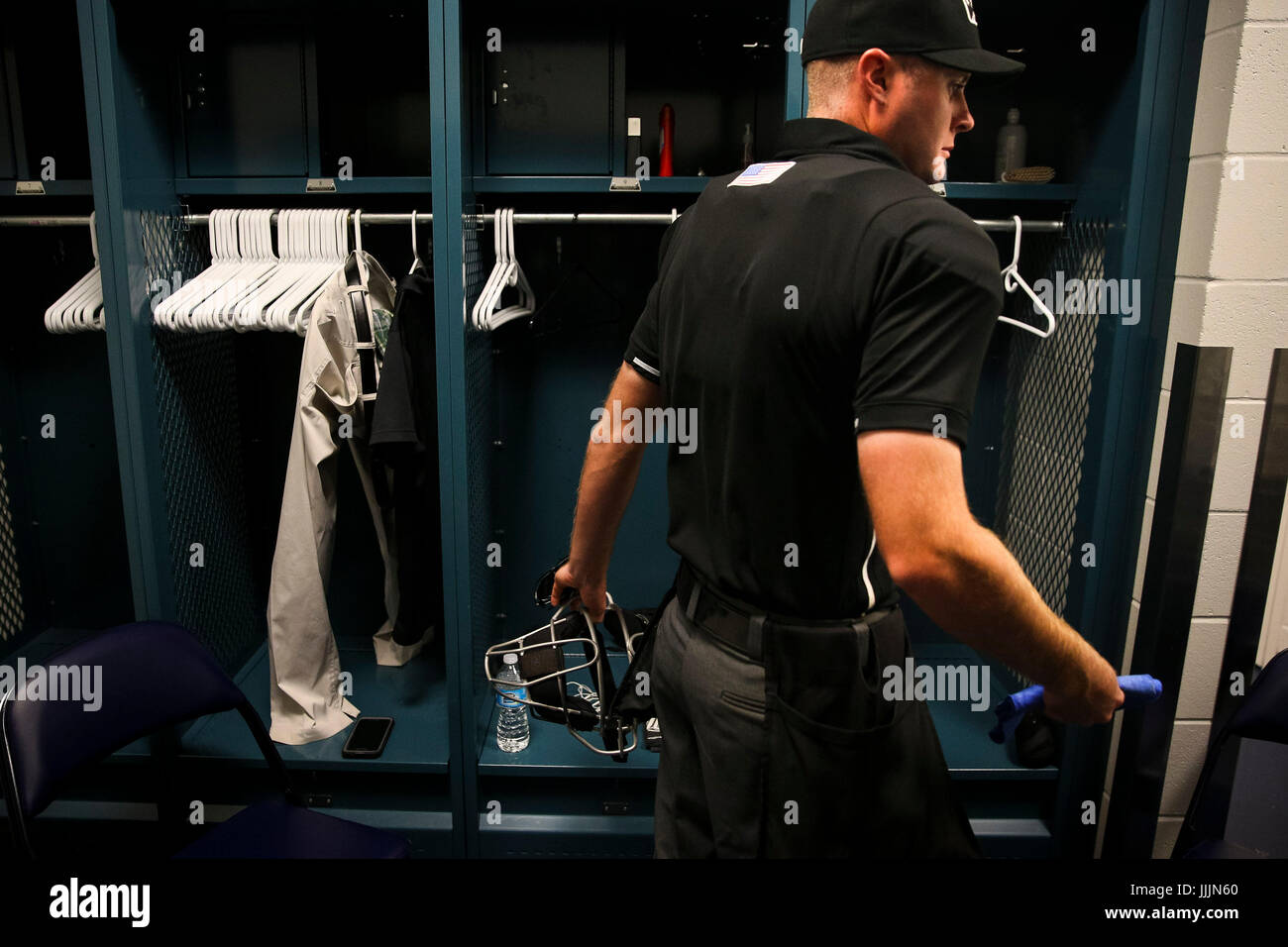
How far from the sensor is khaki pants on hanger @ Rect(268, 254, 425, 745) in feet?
6.48

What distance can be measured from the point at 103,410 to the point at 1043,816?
2744 millimetres

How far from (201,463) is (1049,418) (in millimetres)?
2145

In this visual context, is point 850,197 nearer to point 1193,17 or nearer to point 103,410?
point 1193,17

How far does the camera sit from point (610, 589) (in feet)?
8.36

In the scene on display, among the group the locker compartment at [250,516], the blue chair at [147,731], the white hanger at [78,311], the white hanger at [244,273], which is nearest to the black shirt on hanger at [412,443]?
the locker compartment at [250,516]

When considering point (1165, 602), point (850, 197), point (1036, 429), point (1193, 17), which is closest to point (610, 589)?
point (1036, 429)

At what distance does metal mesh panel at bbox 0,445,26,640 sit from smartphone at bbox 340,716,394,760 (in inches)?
45.2

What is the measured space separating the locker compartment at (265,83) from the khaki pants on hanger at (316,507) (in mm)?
381

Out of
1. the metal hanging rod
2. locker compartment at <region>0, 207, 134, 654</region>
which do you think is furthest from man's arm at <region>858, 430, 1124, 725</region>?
locker compartment at <region>0, 207, 134, 654</region>

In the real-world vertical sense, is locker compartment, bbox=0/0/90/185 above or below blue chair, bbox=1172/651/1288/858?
above

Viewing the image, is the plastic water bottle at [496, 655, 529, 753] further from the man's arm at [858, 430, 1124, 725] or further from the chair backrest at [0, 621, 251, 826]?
the man's arm at [858, 430, 1124, 725]

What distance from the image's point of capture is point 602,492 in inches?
58.0

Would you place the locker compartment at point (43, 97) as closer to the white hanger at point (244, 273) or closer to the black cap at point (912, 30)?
the white hanger at point (244, 273)

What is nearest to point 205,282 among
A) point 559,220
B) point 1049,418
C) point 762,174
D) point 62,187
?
point 62,187
